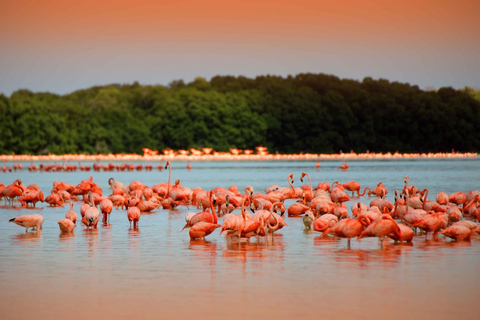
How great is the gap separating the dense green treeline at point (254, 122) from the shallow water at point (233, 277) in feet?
247

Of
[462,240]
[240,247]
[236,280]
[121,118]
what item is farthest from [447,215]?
[121,118]

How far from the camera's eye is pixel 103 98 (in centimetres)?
10975

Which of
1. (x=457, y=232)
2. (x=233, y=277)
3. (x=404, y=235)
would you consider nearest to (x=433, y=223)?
(x=457, y=232)

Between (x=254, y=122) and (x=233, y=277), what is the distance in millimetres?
87306

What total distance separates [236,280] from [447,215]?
21.9 feet

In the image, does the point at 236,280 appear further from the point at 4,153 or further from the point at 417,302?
the point at 4,153

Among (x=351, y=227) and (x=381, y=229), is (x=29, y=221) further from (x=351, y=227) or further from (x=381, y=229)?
(x=381, y=229)

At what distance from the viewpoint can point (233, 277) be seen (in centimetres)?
1050

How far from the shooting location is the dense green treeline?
8912 centimetres

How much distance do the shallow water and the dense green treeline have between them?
75.4 meters

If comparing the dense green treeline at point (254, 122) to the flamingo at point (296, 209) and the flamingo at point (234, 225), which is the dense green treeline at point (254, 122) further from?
the flamingo at point (234, 225)

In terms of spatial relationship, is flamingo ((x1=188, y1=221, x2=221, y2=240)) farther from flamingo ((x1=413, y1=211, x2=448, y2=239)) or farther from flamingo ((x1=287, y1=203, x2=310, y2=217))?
flamingo ((x1=287, y1=203, x2=310, y2=217))

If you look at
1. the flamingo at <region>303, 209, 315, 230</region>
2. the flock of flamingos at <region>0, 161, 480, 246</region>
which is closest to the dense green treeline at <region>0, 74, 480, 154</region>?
the flock of flamingos at <region>0, 161, 480, 246</region>

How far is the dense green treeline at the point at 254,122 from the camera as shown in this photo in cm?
8912
